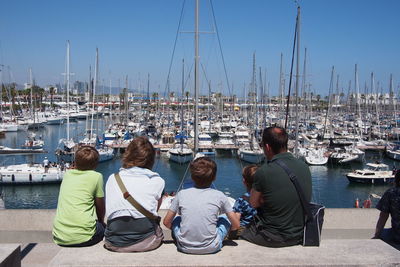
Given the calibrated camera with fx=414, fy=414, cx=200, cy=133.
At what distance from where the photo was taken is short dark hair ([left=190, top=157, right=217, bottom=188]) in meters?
3.88

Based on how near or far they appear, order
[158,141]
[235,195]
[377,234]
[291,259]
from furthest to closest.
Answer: [158,141] < [235,195] < [377,234] < [291,259]

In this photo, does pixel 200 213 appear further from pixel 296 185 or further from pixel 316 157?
pixel 316 157

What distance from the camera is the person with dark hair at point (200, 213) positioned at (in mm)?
3783

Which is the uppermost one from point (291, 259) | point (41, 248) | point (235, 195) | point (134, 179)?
point (134, 179)

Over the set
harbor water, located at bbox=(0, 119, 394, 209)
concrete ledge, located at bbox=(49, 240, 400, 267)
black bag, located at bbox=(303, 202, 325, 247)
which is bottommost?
harbor water, located at bbox=(0, 119, 394, 209)

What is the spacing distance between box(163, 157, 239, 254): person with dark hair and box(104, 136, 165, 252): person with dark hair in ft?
0.72

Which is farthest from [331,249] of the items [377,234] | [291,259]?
[377,234]

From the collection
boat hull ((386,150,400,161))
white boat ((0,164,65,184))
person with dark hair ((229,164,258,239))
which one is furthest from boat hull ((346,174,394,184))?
person with dark hair ((229,164,258,239))

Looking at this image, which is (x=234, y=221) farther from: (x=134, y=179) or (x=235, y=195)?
(x=235, y=195)

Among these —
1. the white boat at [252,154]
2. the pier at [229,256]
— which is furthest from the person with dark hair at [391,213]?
the white boat at [252,154]

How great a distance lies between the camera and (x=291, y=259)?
356 centimetres

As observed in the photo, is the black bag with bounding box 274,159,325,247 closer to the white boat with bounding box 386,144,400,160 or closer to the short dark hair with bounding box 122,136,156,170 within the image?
the short dark hair with bounding box 122,136,156,170

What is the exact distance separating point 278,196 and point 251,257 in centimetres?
65

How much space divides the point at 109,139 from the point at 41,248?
48.8 metres
